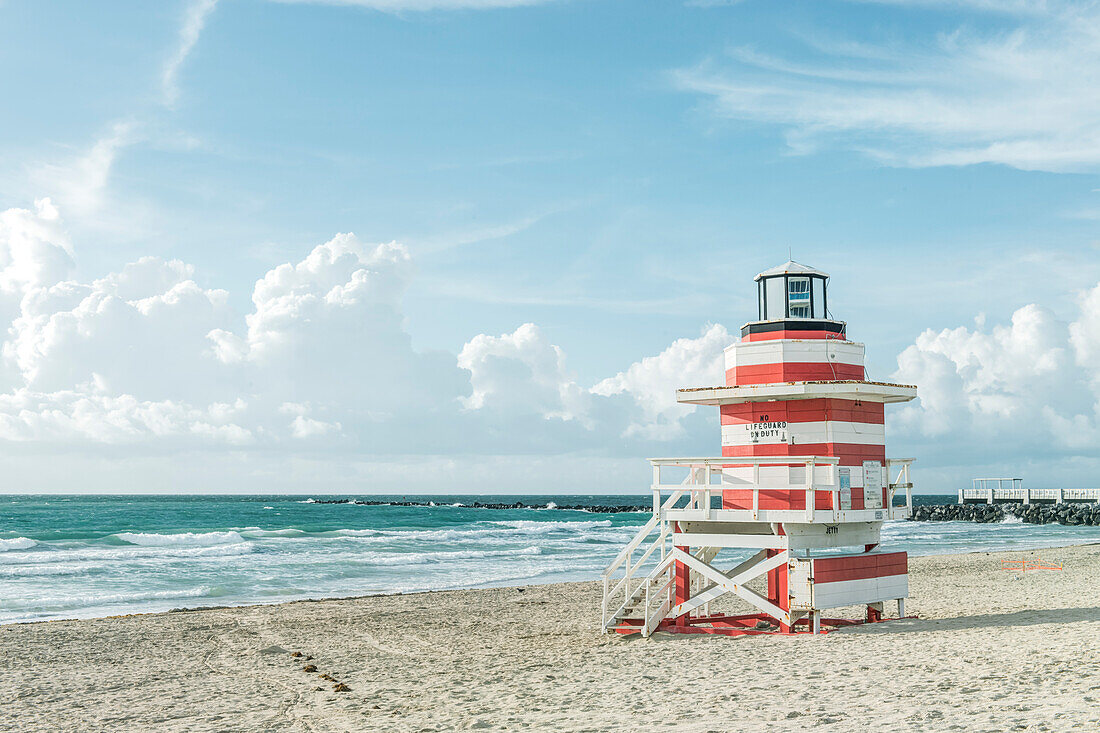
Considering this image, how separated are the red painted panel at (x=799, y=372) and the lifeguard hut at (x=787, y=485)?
2 centimetres

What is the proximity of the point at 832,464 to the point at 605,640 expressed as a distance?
428 cm

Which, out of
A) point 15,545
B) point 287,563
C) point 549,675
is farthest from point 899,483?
point 15,545

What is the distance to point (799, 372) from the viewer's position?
13469 mm

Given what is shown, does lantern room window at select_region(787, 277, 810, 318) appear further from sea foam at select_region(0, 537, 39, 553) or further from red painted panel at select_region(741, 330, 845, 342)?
sea foam at select_region(0, 537, 39, 553)

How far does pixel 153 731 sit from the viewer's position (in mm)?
9383

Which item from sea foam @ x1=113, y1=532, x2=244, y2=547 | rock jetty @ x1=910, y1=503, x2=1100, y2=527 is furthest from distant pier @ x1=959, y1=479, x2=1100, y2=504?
sea foam @ x1=113, y1=532, x2=244, y2=547

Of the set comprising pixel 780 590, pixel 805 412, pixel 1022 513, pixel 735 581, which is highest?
pixel 805 412

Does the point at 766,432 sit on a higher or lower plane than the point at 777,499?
higher

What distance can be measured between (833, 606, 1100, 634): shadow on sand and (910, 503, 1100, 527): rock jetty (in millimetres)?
51118

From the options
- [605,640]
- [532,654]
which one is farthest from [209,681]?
[605,640]

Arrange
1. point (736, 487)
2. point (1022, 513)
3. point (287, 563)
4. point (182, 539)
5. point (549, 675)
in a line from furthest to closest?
point (1022, 513)
point (182, 539)
point (287, 563)
point (736, 487)
point (549, 675)

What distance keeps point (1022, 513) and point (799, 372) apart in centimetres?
6825

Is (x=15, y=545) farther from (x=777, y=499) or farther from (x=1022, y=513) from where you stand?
(x=1022, y=513)

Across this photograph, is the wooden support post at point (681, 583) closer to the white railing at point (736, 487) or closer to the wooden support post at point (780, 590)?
the white railing at point (736, 487)
